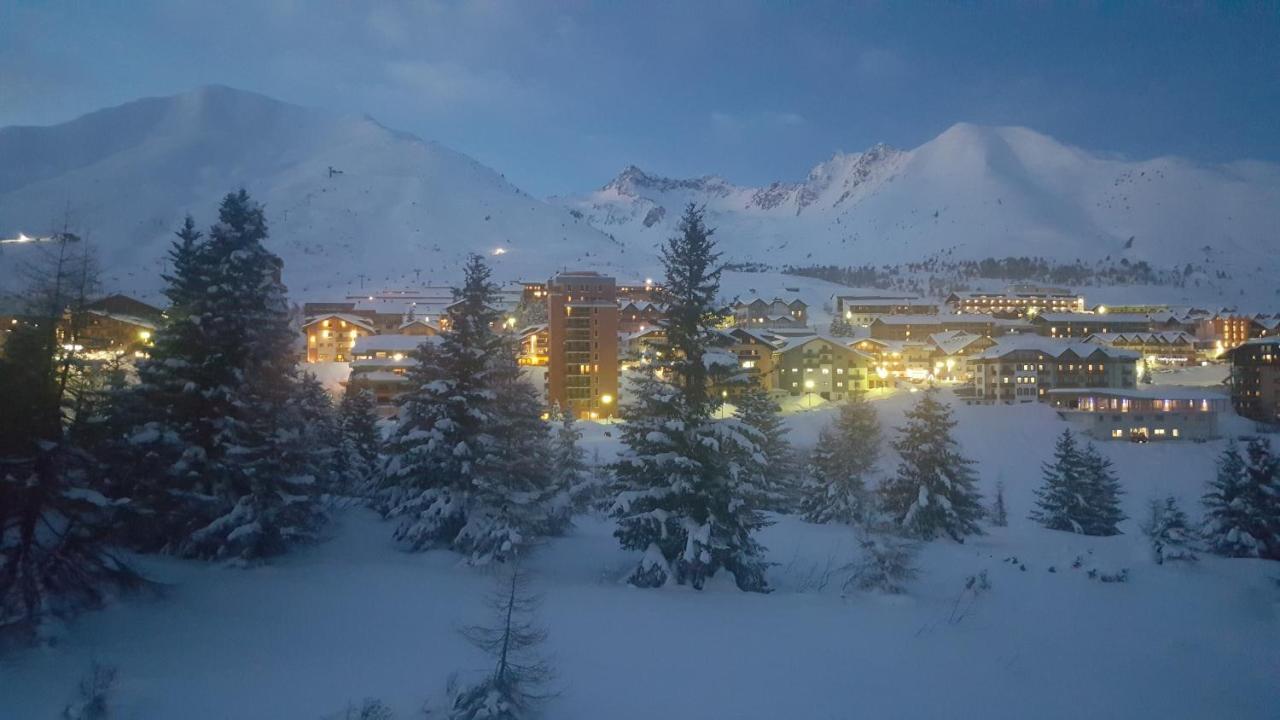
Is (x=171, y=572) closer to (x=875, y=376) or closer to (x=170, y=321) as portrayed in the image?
(x=170, y=321)

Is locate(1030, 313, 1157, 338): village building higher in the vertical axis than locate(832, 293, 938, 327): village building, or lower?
lower

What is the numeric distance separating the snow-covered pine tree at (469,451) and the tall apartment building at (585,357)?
42.8m

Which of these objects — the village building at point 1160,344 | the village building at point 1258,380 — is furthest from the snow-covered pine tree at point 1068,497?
the village building at point 1160,344

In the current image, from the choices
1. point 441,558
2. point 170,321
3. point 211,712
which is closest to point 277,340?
point 170,321

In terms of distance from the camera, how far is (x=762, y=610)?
13.3 metres

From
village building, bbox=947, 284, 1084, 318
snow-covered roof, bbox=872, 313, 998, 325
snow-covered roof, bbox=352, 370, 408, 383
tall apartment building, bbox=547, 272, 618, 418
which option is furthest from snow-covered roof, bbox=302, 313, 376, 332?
village building, bbox=947, 284, 1084, 318

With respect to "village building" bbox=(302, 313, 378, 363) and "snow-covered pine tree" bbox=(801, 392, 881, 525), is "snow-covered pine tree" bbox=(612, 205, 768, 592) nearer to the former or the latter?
"snow-covered pine tree" bbox=(801, 392, 881, 525)

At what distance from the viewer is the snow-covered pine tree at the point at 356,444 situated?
25.6 metres

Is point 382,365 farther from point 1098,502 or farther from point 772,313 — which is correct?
point 772,313

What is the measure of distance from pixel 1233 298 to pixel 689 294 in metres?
237

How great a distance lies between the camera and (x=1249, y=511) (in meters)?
25.6

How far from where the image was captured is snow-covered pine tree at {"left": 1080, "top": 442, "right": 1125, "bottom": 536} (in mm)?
35969

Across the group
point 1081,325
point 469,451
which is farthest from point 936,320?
point 469,451

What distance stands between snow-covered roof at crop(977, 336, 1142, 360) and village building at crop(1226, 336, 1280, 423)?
8127 millimetres
